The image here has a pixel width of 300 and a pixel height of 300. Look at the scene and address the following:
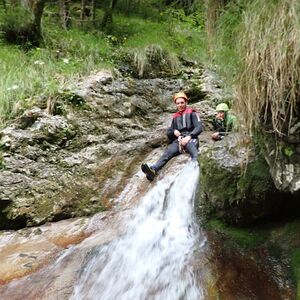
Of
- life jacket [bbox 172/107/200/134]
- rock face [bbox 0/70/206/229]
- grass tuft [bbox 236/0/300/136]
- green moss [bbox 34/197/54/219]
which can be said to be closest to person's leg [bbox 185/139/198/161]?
life jacket [bbox 172/107/200/134]

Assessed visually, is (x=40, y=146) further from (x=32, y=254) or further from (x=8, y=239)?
(x=32, y=254)

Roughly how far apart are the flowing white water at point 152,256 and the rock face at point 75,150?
3.15 feet

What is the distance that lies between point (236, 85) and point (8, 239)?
348cm

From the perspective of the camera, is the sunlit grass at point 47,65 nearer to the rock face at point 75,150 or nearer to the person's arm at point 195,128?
the rock face at point 75,150

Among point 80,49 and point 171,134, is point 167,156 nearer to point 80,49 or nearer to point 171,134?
point 171,134

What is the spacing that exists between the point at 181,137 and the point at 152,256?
264cm

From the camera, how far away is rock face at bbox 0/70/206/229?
18.1 feet

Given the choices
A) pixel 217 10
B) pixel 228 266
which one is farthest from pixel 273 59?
pixel 228 266

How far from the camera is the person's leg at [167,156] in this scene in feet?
20.0

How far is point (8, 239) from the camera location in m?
5.05

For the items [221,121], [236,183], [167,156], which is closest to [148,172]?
[167,156]

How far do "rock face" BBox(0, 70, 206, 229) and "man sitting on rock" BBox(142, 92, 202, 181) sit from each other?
486mm

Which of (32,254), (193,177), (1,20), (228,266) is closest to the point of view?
(228,266)

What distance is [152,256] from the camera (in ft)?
13.6
